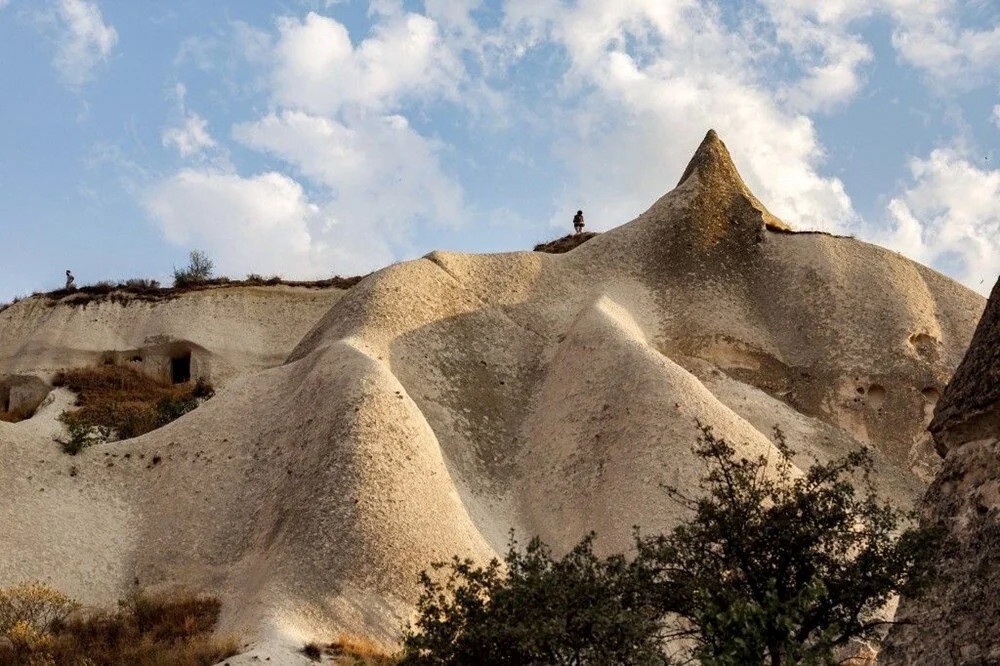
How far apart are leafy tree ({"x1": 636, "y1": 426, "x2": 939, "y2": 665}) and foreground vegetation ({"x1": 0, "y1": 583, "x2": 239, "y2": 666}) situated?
8452mm

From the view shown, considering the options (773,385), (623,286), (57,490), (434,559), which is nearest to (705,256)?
(623,286)

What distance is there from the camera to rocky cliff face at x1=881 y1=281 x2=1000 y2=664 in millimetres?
10750

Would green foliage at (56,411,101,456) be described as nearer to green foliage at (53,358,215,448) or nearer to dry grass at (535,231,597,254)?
green foliage at (53,358,215,448)

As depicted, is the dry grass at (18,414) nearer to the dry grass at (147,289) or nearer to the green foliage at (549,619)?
the dry grass at (147,289)

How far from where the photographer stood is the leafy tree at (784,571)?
11.3 m

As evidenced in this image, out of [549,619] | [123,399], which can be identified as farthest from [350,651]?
[123,399]

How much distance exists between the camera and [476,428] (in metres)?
26.9

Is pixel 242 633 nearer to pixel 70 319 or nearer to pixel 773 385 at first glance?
pixel 773 385

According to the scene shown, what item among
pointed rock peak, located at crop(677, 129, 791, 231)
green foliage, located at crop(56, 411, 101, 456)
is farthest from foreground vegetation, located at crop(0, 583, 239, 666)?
pointed rock peak, located at crop(677, 129, 791, 231)

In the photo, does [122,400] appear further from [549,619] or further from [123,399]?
Answer: [549,619]

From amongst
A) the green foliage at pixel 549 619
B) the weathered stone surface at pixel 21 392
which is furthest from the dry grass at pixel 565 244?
the green foliage at pixel 549 619

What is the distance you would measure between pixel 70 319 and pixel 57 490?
20.7 meters

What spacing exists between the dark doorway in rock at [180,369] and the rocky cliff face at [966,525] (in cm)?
3208

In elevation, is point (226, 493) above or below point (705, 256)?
below
